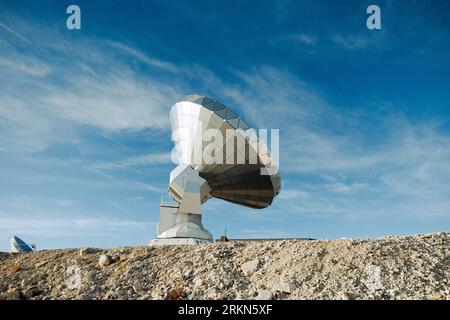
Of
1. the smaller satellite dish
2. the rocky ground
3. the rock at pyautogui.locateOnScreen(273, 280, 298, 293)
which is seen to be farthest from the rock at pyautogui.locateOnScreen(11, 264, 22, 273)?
the smaller satellite dish

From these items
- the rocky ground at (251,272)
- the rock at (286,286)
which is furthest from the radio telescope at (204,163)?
the rock at (286,286)

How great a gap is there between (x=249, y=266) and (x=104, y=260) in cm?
622

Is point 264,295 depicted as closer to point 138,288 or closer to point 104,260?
point 138,288

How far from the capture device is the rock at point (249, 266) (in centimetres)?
1401

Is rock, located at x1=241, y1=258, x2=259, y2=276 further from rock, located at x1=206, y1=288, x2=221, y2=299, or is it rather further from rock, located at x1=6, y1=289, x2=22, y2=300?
rock, located at x1=6, y1=289, x2=22, y2=300

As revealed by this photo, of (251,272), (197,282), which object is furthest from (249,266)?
(197,282)

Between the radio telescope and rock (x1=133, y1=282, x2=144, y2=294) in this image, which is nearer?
rock (x1=133, y1=282, x2=144, y2=294)

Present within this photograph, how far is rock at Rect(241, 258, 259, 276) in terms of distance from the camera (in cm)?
1401

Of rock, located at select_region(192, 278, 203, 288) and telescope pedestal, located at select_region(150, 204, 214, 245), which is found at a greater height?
telescope pedestal, located at select_region(150, 204, 214, 245)

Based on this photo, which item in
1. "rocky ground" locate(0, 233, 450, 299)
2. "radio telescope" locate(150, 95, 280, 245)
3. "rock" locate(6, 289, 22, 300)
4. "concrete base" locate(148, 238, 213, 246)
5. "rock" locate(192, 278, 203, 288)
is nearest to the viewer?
"rocky ground" locate(0, 233, 450, 299)

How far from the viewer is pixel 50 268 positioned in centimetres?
1644

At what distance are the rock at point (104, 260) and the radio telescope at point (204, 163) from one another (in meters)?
9.58
